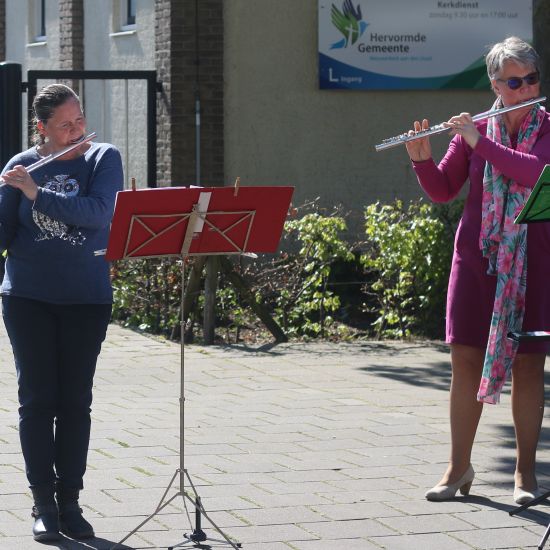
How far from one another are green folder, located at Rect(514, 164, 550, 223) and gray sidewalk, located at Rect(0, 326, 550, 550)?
1.30 metres

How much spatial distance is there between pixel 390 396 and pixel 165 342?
2.67m

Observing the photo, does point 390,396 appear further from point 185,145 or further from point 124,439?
point 185,145

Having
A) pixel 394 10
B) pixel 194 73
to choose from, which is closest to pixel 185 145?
pixel 194 73

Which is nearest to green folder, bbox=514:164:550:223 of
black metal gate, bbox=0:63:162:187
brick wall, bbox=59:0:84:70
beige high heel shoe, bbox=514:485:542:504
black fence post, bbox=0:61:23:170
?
beige high heel shoe, bbox=514:485:542:504

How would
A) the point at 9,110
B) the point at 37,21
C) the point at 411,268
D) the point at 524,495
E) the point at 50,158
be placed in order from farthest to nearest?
the point at 37,21 → the point at 9,110 → the point at 411,268 → the point at 524,495 → the point at 50,158

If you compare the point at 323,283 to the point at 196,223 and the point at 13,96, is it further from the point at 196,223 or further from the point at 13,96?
the point at 196,223

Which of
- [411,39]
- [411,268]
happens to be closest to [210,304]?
[411,268]

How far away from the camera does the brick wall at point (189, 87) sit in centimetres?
1408

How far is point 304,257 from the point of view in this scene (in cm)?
1136

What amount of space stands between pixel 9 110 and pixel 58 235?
8.33m

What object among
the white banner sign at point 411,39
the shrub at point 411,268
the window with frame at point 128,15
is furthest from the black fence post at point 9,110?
the shrub at point 411,268

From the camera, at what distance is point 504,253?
5824mm

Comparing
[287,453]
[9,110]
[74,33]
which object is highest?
[74,33]

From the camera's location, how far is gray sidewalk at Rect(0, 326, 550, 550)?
218 inches
